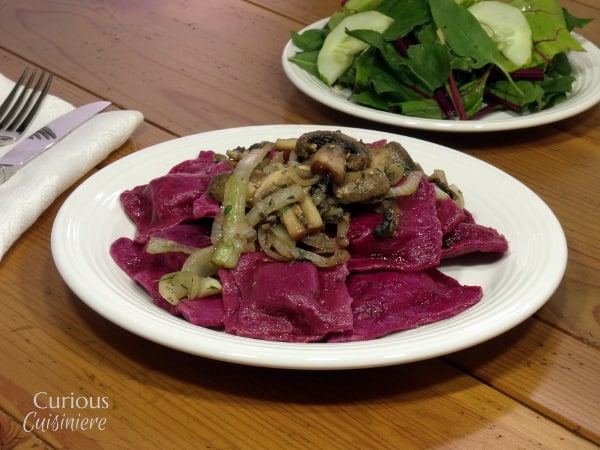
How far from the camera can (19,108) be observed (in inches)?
Answer: 84.4

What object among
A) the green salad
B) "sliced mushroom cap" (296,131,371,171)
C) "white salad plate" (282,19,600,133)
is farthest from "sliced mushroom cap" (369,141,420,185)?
the green salad

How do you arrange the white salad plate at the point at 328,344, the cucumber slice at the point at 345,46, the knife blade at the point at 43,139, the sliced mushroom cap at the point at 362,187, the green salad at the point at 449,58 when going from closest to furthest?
the white salad plate at the point at 328,344 < the sliced mushroom cap at the point at 362,187 < the knife blade at the point at 43,139 < the green salad at the point at 449,58 < the cucumber slice at the point at 345,46

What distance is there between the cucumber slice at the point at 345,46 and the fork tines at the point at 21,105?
→ 2.43 feet

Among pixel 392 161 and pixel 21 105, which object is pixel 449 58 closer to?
pixel 392 161

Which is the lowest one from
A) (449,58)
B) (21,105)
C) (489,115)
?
(21,105)

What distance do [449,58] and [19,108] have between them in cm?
111

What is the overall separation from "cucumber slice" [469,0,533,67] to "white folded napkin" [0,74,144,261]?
98 cm

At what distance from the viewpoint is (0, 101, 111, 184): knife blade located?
185 centimetres

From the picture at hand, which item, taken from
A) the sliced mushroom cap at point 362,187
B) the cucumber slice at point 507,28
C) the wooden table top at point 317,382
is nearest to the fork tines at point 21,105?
the wooden table top at point 317,382

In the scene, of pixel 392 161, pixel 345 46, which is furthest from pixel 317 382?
pixel 345 46

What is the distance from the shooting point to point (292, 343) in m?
1.26

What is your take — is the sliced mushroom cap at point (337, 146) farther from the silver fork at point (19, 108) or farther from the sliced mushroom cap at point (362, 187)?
the silver fork at point (19, 108)

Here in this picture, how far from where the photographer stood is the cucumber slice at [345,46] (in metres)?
2.32

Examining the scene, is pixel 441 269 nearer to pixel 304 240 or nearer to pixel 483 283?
pixel 483 283
